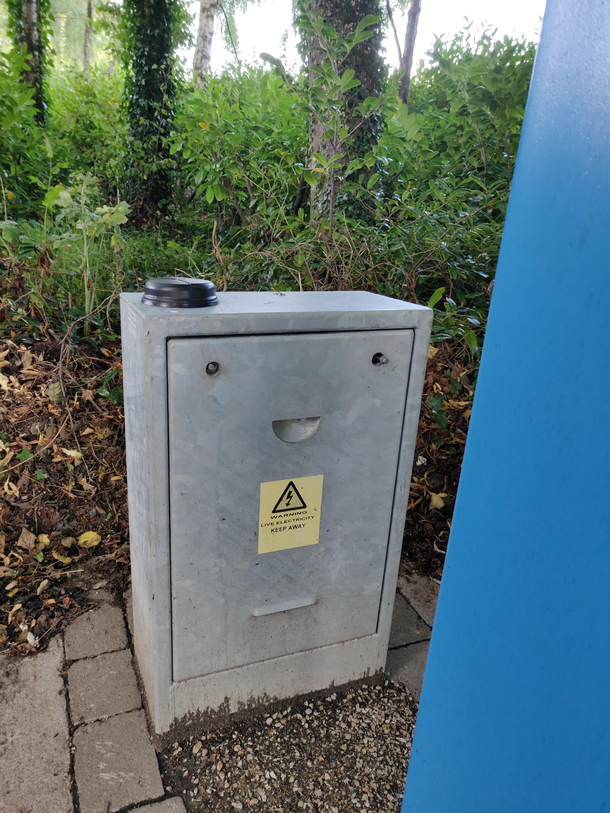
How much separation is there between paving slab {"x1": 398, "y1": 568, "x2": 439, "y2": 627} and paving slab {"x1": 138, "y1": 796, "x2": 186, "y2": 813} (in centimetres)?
118

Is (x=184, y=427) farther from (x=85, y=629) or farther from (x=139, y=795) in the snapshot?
(x=85, y=629)

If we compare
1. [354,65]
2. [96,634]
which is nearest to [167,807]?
[96,634]

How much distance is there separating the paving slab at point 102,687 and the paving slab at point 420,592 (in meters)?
1.20

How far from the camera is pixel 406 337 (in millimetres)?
1621

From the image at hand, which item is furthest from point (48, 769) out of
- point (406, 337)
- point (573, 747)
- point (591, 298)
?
point (591, 298)

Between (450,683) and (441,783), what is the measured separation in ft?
0.81

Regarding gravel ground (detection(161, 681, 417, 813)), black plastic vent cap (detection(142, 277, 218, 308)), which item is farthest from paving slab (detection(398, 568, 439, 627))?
black plastic vent cap (detection(142, 277, 218, 308))

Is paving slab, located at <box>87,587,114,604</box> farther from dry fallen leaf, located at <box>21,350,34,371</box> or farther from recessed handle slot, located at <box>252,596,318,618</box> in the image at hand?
dry fallen leaf, located at <box>21,350,34,371</box>

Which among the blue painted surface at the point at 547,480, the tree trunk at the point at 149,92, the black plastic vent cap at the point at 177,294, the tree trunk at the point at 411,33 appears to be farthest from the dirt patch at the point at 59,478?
the tree trunk at the point at 411,33

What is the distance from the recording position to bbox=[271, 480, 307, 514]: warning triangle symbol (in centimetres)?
162

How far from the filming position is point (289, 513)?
1.64 m

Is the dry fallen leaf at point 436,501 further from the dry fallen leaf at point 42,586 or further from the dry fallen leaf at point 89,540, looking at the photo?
the dry fallen leaf at point 42,586

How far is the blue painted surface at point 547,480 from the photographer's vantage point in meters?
0.71

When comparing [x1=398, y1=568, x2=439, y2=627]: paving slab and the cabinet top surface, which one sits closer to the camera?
the cabinet top surface
